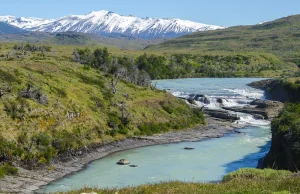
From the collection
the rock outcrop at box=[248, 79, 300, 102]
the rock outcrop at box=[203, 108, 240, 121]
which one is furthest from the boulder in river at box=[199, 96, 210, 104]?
the rock outcrop at box=[248, 79, 300, 102]

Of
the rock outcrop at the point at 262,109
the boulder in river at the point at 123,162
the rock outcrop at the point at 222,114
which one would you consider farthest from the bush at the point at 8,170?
the rock outcrop at the point at 262,109

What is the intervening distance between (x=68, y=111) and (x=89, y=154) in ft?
34.2

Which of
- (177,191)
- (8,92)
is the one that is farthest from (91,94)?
(177,191)

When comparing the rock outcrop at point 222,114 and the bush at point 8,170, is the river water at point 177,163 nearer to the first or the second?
the bush at point 8,170

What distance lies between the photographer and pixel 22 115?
63156 mm

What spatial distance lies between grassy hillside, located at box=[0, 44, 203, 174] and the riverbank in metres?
1.70

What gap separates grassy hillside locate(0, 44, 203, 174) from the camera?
59906 millimetres

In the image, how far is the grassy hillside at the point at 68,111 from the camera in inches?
2359

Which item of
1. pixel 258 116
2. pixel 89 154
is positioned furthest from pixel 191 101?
pixel 89 154

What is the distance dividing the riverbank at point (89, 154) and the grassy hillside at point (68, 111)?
5.59ft

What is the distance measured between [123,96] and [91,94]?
880cm

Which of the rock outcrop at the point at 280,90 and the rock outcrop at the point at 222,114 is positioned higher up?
the rock outcrop at the point at 280,90

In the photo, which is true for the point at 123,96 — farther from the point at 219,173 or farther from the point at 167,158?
the point at 219,173

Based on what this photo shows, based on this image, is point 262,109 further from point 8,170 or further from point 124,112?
point 8,170
